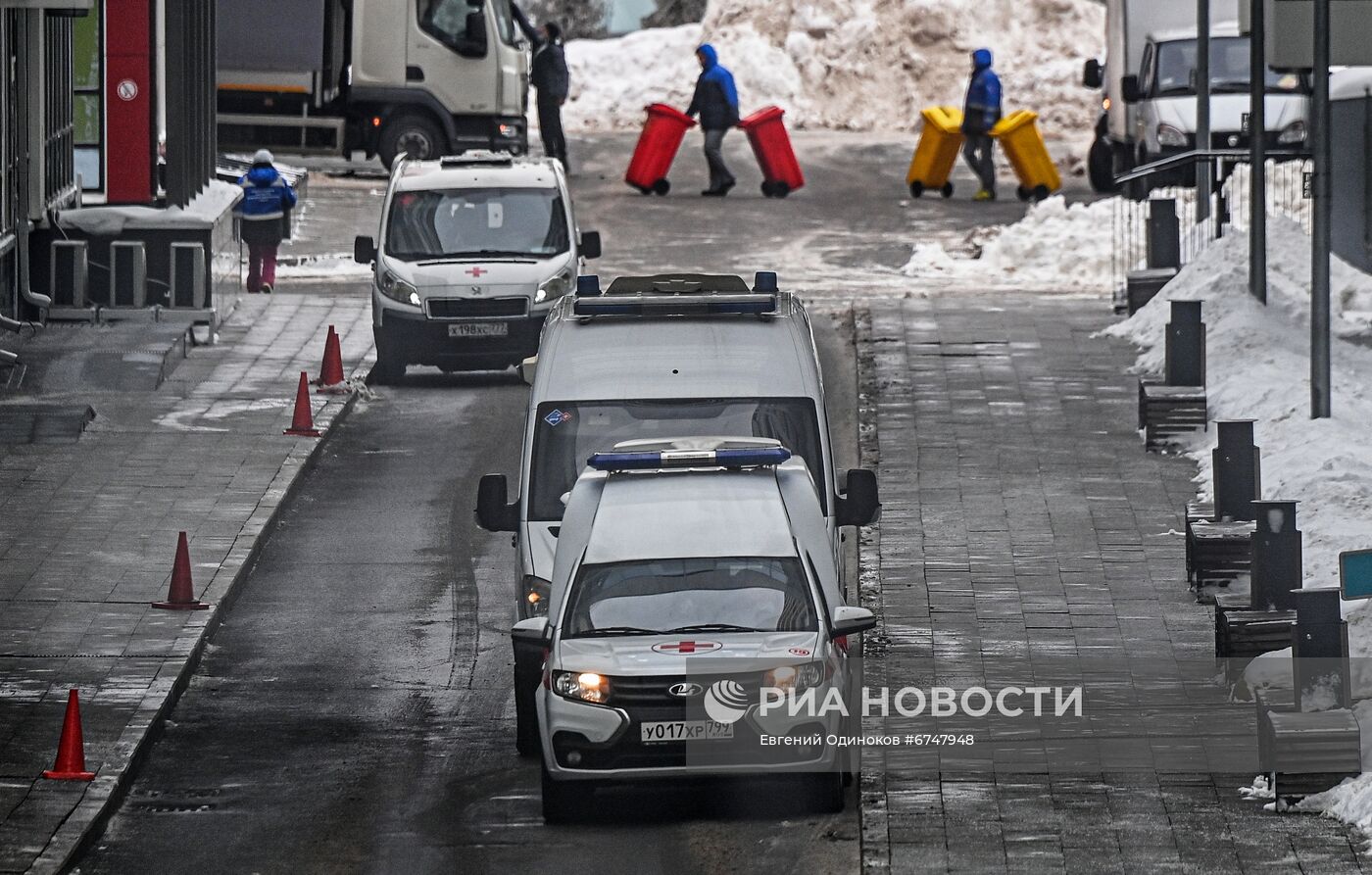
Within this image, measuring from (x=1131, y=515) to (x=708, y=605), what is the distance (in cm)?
657

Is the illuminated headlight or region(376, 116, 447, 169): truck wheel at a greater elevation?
region(376, 116, 447, 169): truck wheel

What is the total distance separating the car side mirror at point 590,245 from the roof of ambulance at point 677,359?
10.2 metres

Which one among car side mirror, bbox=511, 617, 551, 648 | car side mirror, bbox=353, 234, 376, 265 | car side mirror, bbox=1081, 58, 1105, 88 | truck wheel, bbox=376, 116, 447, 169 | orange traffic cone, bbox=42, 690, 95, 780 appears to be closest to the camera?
car side mirror, bbox=511, 617, 551, 648

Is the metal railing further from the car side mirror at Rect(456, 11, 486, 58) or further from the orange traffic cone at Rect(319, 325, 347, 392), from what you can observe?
the car side mirror at Rect(456, 11, 486, 58)

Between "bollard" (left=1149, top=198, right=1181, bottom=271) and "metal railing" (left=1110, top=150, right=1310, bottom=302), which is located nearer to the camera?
"bollard" (left=1149, top=198, right=1181, bottom=271)

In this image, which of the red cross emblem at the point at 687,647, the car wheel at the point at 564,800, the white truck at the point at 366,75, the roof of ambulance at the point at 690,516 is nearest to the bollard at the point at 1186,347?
the roof of ambulance at the point at 690,516

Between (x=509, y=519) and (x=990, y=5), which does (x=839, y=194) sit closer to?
(x=990, y=5)

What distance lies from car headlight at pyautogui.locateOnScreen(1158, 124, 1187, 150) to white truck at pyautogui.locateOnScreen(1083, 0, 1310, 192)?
14mm

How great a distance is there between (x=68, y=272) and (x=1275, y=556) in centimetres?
1578

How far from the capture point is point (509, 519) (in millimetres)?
12703

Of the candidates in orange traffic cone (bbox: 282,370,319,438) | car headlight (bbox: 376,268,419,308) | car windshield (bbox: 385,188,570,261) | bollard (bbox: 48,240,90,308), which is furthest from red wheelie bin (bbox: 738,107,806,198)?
orange traffic cone (bbox: 282,370,319,438)

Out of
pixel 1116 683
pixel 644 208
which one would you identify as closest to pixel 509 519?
pixel 1116 683

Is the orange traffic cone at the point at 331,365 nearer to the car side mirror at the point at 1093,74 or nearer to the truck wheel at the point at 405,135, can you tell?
the truck wheel at the point at 405,135

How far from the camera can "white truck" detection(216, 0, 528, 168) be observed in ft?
124
